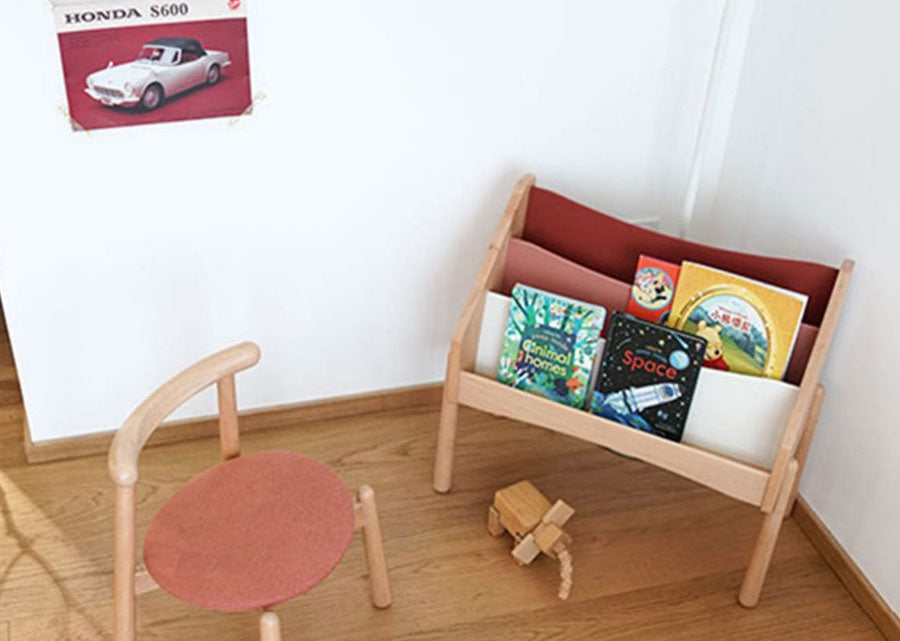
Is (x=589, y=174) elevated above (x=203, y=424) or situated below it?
above

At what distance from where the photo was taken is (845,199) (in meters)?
1.71

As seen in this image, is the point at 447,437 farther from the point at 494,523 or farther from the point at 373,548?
the point at 373,548

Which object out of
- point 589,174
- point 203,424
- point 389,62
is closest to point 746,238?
point 589,174

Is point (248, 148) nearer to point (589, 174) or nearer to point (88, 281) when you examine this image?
point (88, 281)

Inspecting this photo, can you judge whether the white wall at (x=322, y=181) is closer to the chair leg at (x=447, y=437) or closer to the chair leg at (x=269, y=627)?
the chair leg at (x=447, y=437)

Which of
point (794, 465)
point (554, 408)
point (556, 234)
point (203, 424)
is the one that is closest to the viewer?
point (794, 465)

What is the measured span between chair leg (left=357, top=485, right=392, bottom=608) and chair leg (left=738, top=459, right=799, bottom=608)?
60 cm

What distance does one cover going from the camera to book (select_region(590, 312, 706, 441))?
168 centimetres

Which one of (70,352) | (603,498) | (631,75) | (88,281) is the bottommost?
(603,498)

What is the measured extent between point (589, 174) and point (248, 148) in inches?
25.8

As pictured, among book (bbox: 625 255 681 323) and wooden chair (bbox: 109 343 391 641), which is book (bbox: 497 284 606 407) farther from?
wooden chair (bbox: 109 343 391 641)

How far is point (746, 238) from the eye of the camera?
2.00 m

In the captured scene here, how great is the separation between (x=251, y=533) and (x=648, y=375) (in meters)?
0.69

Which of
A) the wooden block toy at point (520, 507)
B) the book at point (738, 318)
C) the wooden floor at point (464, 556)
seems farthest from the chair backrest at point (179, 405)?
the book at point (738, 318)
